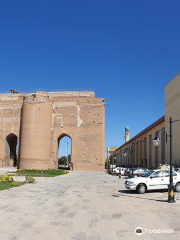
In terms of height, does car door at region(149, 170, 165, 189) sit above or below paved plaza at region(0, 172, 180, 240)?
above

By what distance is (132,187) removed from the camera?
49.5ft

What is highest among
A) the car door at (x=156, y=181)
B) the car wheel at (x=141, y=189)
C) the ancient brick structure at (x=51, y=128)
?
the ancient brick structure at (x=51, y=128)

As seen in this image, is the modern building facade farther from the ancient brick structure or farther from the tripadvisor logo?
the tripadvisor logo

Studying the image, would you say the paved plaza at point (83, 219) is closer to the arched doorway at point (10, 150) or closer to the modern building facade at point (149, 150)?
the modern building facade at point (149, 150)

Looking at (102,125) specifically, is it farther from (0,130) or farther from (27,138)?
(0,130)

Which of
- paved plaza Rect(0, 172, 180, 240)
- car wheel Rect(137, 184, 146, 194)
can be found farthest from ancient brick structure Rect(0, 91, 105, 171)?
paved plaza Rect(0, 172, 180, 240)

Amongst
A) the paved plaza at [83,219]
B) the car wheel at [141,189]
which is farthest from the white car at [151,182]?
the paved plaza at [83,219]

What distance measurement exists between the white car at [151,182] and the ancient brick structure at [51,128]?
3907cm

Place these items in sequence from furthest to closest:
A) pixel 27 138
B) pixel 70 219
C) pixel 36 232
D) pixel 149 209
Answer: pixel 27 138 < pixel 149 209 < pixel 70 219 < pixel 36 232

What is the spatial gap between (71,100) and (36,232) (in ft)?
172

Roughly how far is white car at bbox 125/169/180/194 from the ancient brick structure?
3907 cm

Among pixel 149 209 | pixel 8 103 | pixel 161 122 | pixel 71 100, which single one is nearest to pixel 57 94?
pixel 71 100

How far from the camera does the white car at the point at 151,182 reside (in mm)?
15164

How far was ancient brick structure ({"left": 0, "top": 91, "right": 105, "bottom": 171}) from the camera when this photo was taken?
177ft
